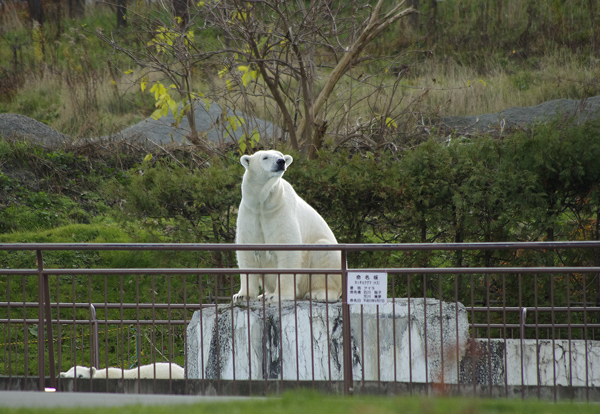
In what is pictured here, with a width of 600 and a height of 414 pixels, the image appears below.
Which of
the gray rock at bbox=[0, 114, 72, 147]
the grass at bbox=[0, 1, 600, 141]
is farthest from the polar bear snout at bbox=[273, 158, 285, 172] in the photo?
the gray rock at bbox=[0, 114, 72, 147]

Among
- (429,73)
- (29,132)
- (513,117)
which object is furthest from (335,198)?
(429,73)

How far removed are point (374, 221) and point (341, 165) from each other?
907 millimetres

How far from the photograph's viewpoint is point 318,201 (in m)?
8.23

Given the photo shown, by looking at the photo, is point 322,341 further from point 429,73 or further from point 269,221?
point 429,73

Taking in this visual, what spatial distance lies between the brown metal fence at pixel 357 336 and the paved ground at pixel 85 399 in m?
0.53

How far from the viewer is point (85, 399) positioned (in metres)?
4.50

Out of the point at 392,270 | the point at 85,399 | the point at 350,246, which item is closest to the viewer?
the point at 85,399

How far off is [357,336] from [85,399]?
3.05 meters

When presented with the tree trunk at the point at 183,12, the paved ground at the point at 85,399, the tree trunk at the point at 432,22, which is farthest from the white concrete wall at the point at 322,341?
the tree trunk at the point at 432,22

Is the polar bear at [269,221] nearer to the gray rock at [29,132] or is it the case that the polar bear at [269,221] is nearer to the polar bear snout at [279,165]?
the polar bear snout at [279,165]

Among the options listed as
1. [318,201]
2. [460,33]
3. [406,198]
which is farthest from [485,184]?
[460,33]

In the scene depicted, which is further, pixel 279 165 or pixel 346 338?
pixel 279 165

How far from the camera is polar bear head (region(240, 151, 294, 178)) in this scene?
611 cm

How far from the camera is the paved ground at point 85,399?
4.30m
